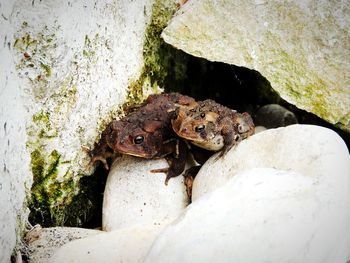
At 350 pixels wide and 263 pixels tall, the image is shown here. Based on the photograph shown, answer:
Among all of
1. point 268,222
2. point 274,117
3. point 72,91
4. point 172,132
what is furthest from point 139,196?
point 274,117

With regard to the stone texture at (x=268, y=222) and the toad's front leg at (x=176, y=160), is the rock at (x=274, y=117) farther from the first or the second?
the stone texture at (x=268, y=222)

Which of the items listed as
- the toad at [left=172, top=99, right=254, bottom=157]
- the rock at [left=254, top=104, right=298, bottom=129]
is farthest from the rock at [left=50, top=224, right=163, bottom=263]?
the rock at [left=254, top=104, right=298, bottom=129]

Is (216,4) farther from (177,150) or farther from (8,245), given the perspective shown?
(8,245)

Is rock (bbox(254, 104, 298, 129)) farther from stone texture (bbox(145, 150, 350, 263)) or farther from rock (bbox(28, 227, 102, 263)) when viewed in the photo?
rock (bbox(28, 227, 102, 263))

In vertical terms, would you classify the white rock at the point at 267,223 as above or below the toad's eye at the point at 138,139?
above

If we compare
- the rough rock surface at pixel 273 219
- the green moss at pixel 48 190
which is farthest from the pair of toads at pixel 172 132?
the rough rock surface at pixel 273 219

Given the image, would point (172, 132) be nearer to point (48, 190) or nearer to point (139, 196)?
point (139, 196)

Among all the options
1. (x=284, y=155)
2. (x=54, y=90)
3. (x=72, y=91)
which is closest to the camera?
(x=284, y=155)

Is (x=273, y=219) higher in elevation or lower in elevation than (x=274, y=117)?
higher
